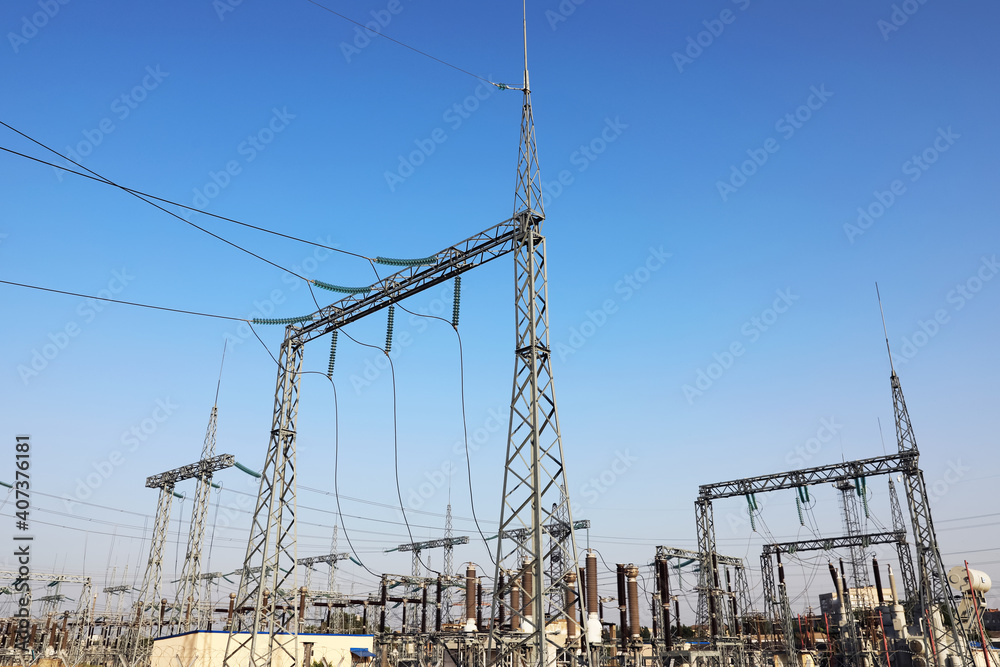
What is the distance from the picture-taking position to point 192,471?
1754 inches

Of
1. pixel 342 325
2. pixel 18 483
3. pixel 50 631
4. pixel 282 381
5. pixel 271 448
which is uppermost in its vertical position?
pixel 342 325

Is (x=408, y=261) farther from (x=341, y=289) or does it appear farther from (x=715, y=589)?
(x=715, y=589)

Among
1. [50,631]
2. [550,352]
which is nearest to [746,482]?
[550,352]

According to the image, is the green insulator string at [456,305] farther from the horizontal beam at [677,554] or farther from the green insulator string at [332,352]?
the horizontal beam at [677,554]

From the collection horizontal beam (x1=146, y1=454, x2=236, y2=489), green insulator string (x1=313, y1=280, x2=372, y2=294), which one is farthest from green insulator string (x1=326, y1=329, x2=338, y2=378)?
horizontal beam (x1=146, y1=454, x2=236, y2=489)

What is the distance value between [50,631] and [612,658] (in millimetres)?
59531

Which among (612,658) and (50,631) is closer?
(612,658)

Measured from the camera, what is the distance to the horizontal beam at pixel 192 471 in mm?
42594

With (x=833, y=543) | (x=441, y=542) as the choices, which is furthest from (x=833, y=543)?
(x=441, y=542)

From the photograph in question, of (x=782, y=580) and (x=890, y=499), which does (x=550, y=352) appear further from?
(x=890, y=499)

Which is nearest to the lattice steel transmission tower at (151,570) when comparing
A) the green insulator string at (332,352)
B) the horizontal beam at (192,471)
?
the horizontal beam at (192,471)

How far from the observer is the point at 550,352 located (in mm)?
16422

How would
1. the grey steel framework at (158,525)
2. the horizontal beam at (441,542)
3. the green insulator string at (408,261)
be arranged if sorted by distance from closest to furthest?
1. the green insulator string at (408,261)
2. the grey steel framework at (158,525)
3. the horizontal beam at (441,542)

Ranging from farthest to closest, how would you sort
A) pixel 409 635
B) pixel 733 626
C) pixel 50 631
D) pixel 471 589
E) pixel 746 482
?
1. pixel 50 631
2. pixel 733 626
3. pixel 471 589
4. pixel 746 482
5. pixel 409 635
